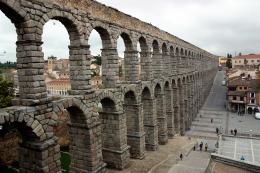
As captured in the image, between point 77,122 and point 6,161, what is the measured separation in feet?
48.9

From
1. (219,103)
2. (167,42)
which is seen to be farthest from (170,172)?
(219,103)

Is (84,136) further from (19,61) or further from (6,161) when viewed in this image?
(6,161)

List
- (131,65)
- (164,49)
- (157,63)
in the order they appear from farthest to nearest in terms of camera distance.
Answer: (164,49), (157,63), (131,65)

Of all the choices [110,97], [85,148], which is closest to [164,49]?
[110,97]

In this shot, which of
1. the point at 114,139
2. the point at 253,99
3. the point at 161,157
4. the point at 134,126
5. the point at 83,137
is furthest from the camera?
the point at 253,99

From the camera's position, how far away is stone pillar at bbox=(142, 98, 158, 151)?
2823 cm

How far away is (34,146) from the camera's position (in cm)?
1389

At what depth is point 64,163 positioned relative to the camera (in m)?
30.1

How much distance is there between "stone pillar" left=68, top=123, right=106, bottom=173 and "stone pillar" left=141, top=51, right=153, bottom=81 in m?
10.4

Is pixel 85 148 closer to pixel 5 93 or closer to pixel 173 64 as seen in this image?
pixel 5 93

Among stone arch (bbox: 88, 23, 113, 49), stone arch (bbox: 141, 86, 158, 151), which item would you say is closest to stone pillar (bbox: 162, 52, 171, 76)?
stone arch (bbox: 141, 86, 158, 151)

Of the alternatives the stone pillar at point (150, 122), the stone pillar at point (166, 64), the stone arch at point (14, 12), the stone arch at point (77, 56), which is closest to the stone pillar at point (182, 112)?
the stone pillar at point (166, 64)

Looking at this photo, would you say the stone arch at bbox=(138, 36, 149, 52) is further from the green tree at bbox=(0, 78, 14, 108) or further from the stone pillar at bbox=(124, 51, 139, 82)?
the green tree at bbox=(0, 78, 14, 108)

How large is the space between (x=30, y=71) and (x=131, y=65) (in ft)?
39.1
